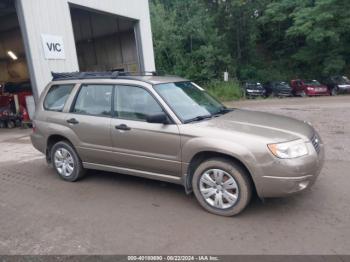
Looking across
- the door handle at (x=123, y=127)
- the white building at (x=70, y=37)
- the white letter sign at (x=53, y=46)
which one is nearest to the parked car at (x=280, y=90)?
the white building at (x=70, y=37)

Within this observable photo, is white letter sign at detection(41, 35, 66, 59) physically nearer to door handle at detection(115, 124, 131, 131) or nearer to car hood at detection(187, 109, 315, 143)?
door handle at detection(115, 124, 131, 131)

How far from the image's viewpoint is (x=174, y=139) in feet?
14.2

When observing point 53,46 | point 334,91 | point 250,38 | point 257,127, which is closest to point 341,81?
point 334,91

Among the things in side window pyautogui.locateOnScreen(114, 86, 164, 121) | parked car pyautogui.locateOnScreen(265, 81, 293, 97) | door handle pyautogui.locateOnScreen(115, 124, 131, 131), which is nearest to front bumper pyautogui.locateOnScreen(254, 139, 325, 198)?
side window pyautogui.locateOnScreen(114, 86, 164, 121)

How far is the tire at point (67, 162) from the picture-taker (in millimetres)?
5512

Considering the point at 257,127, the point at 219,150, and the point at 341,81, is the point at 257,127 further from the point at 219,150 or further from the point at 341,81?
the point at 341,81

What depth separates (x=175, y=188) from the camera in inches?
201

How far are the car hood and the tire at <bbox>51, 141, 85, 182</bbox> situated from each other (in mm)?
2325

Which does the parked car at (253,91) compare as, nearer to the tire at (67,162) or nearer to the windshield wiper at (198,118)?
the tire at (67,162)

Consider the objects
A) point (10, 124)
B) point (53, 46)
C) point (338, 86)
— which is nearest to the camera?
point (53, 46)

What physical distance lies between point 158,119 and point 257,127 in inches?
50.3

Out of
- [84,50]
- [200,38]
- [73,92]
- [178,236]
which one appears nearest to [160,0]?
[200,38]

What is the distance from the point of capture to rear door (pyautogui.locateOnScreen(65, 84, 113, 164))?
5.03m

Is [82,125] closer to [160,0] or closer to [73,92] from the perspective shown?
[73,92]
